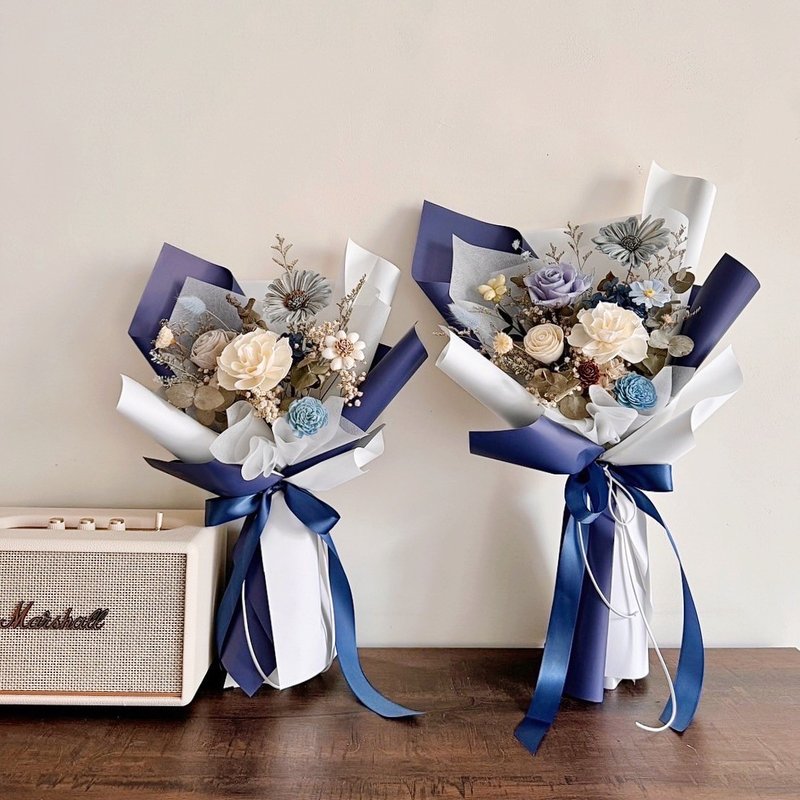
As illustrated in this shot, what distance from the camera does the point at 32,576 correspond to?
39.8 inches

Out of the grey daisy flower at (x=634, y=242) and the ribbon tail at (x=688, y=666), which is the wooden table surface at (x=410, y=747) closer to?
the ribbon tail at (x=688, y=666)

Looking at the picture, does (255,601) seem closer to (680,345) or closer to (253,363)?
(253,363)

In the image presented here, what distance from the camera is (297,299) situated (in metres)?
1.08

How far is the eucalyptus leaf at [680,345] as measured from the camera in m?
1.08

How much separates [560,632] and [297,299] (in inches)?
23.7

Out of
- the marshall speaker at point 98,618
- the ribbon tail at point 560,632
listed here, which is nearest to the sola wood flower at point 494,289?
the ribbon tail at point 560,632

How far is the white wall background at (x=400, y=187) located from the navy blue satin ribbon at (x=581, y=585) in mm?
169

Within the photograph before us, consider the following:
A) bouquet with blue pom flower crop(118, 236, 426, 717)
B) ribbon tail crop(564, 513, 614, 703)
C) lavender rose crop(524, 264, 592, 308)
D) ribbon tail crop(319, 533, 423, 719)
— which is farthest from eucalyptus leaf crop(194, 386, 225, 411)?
ribbon tail crop(564, 513, 614, 703)

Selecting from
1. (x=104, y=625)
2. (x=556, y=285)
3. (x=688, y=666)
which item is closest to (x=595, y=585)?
(x=688, y=666)

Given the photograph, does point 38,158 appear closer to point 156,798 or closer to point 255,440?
point 255,440

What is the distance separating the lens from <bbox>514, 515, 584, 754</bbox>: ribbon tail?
103 cm

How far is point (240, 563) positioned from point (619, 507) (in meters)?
0.56

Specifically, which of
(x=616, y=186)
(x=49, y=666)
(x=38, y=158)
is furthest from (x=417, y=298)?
(x=49, y=666)

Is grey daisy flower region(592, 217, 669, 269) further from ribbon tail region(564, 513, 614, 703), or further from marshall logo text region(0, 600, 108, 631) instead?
marshall logo text region(0, 600, 108, 631)
